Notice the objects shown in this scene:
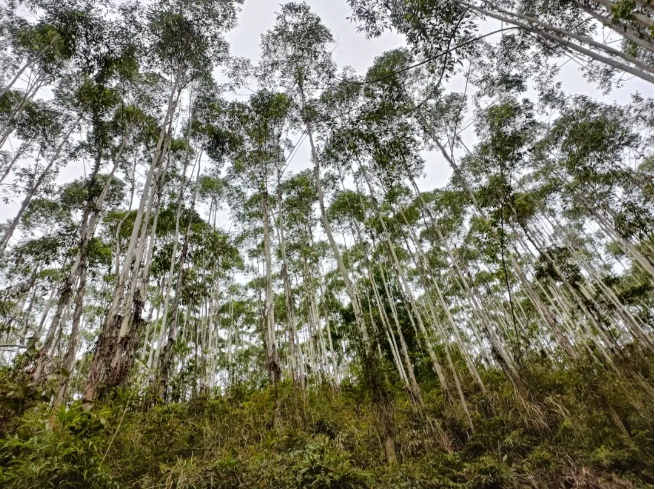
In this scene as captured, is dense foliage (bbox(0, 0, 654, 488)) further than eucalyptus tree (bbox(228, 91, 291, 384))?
No

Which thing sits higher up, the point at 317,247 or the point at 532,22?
the point at 317,247

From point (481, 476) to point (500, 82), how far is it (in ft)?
Answer: 28.9

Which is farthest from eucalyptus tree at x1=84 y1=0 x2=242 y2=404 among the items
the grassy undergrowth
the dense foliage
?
the grassy undergrowth

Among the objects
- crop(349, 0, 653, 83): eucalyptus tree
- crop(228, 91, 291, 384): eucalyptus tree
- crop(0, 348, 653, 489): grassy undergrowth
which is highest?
crop(228, 91, 291, 384): eucalyptus tree

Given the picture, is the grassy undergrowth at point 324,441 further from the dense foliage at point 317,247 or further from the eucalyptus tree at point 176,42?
the eucalyptus tree at point 176,42

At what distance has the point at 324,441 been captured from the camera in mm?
3859

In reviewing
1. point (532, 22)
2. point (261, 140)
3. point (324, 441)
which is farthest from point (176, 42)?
point (324, 441)

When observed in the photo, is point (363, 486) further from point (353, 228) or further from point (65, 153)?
point (65, 153)

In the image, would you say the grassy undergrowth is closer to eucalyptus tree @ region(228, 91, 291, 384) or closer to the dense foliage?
the dense foliage

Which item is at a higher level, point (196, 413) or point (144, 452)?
point (196, 413)

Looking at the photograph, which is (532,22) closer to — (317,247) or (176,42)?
(176,42)

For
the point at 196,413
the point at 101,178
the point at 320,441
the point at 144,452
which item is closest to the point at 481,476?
the point at 320,441

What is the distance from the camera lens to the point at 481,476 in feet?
12.1

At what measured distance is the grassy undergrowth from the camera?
7.88 feet
